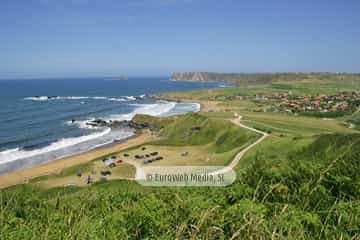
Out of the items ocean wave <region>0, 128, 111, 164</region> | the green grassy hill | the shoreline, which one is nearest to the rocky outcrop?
ocean wave <region>0, 128, 111, 164</region>

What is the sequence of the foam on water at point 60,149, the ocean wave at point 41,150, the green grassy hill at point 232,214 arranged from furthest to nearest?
the ocean wave at point 41,150 → the foam on water at point 60,149 → the green grassy hill at point 232,214

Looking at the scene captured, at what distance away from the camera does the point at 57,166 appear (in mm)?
41562

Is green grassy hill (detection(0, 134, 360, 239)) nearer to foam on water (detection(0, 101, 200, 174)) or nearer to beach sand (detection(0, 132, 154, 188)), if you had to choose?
beach sand (detection(0, 132, 154, 188))

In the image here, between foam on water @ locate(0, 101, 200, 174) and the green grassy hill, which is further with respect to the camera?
foam on water @ locate(0, 101, 200, 174)

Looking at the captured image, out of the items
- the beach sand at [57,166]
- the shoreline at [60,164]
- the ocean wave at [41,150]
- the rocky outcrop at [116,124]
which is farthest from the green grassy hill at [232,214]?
the rocky outcrop at [116,124]

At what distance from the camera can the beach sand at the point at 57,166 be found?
3625 cm

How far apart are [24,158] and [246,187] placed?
42160 mm

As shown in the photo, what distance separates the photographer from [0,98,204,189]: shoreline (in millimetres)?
36250

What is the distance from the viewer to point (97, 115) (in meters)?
84.2

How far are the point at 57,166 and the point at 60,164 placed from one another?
83cm

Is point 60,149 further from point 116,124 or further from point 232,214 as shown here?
point 232,214

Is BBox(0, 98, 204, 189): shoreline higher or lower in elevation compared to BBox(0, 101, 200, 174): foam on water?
lower

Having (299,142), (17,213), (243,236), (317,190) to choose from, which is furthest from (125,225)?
(299,142)

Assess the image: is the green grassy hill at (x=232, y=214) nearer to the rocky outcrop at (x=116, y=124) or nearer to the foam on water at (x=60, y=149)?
the foam on water at (x=60, y=149)
